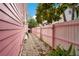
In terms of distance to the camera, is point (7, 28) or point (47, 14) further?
point (47, 14)

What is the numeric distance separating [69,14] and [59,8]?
1.33 feet

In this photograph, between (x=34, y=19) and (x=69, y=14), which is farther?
(x=69, y=14)

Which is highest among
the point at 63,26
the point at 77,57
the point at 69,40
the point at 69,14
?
the point at 69,14

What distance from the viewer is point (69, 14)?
310 cm

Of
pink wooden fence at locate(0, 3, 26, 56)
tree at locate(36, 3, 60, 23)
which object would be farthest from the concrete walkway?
tree at locate(36, 3, 60, 23)

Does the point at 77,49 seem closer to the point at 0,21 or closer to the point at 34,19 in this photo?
the point at 34,19

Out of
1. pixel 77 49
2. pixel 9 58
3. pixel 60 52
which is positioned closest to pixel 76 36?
pixel 77 49

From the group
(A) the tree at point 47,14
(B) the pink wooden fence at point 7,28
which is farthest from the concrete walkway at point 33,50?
(A) the tree at point 47,14

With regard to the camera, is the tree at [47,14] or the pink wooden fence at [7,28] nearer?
the pink wooden fence at [7,28]

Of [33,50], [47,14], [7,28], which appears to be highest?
[47,14]

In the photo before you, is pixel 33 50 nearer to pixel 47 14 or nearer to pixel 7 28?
pixel 47 14

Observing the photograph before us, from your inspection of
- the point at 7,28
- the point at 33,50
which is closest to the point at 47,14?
the point at 33,50

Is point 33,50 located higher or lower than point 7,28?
lower

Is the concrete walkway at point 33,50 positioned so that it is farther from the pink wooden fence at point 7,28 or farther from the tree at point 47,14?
the tree at point 47,14
